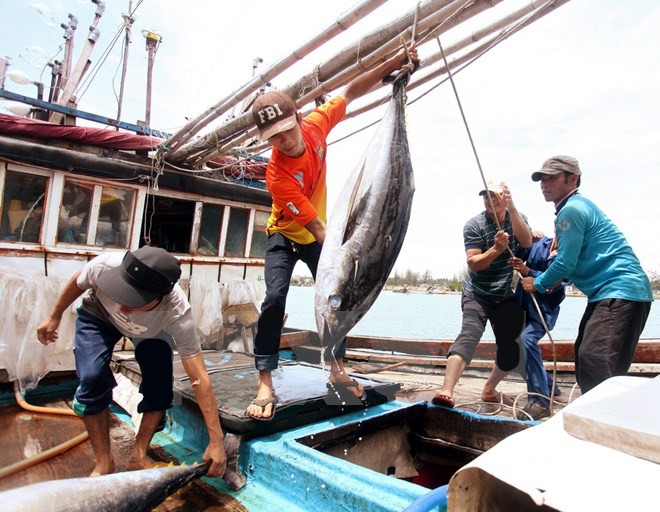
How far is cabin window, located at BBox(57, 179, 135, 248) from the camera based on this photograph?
5.46 meters

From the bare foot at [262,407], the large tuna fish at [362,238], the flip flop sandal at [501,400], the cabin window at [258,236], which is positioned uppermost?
the cabin window at [258,236]

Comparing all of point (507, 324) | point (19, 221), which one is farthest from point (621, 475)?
point (19, 221)

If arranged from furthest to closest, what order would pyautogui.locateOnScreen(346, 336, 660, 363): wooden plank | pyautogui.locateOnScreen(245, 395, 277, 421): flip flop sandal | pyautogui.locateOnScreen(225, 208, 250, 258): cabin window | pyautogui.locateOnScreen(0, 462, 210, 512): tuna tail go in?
pyautogui.locateOnScreen(225, 208, 250, 258): cabin window, pyautogui.locateOnScreen(346, 336, 660, 363): wooden plank, pyautogui.locateOnScreen(245, 395, 277, 421): flip flop sandal, pyautogui.locateOnScreen(0, 462, 210, 512): tuna tail

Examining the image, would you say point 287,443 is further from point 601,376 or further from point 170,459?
point 601,376

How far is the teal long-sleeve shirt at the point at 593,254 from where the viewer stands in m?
2.93

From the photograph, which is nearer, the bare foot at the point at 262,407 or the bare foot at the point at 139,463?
the bare foot at the point at 262,407

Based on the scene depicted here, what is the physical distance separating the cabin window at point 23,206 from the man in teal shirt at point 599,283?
558cm

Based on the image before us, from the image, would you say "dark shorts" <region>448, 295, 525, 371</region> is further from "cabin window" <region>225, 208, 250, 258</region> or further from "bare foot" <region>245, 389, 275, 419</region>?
"cabin window" <region>225, 208, 250, 258</region>

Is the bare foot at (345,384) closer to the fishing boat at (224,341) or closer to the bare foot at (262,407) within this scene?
the fishing boat at (224,341)

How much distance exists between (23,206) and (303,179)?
4.21m

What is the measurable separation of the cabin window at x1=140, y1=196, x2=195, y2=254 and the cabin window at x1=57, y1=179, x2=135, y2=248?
64 centimetres

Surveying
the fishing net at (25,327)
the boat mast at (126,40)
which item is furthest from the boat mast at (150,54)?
the fishing net at (25,327)

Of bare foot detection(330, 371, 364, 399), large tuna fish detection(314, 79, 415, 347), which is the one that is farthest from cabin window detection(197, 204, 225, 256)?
large tuna fish detection(314, 79, 415, 347)

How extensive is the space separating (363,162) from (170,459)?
96.1 inches
